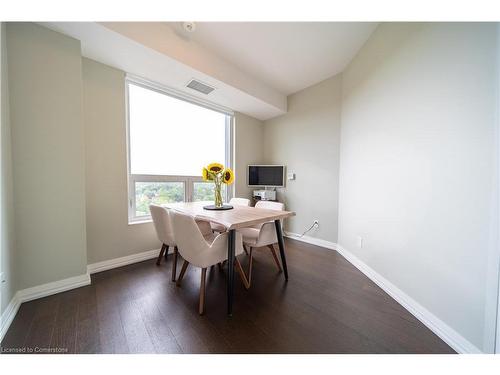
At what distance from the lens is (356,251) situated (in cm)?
219

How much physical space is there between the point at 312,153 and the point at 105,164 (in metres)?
3.01

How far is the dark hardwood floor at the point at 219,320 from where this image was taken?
3.43ft

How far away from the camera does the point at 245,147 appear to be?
347cm

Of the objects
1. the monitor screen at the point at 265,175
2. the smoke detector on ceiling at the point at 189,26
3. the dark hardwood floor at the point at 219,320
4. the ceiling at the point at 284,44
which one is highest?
the ceiling at the point at 284,44

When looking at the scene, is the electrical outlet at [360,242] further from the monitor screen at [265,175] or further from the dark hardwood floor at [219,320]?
the monitor screen at [265,175]

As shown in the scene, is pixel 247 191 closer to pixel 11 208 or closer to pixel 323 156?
pixel 323 156

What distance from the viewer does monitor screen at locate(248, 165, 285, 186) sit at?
3.36m

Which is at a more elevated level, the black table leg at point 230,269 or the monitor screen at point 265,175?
the monitor screen at point 265,175

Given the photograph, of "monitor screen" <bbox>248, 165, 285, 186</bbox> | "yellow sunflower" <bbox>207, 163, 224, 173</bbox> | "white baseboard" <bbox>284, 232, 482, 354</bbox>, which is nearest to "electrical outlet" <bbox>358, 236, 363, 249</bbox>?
"white baseboard" <bbox>284, 232, 482, 354</bbox>

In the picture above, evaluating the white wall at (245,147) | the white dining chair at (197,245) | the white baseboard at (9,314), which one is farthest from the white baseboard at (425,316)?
the white baseboard at (9,314)

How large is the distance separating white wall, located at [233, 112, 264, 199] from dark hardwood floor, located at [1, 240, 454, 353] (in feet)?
6.36

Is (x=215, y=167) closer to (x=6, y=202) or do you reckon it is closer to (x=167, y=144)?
(x=167, y=144)

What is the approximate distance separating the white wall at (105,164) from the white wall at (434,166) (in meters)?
2.97

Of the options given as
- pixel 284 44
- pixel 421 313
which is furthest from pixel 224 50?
pixel 421 313
